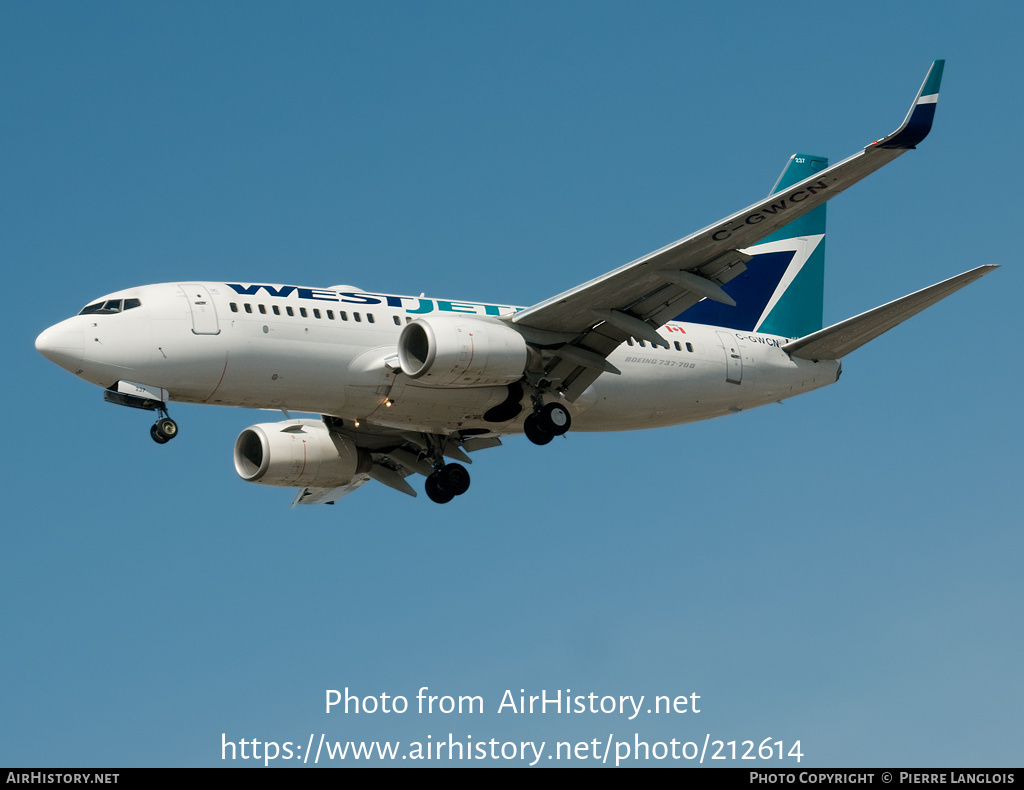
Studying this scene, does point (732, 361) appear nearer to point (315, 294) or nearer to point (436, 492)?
point (436, 492)

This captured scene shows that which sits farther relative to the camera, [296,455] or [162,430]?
[296,455]

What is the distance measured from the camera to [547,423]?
3619cm

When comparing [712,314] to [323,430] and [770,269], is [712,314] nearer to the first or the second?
[770,269]

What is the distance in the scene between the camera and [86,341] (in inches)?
1284

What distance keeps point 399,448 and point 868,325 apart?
12489 millimetres

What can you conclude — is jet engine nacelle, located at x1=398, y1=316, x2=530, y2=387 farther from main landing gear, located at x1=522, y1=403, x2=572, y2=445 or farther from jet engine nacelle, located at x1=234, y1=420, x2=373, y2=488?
jet engine nacelle, located at x1=234, y1=420, x2=373, y2=488

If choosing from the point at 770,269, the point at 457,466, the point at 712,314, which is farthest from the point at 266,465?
the point at 770,269

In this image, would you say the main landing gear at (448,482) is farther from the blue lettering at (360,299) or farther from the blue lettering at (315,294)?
the blue lettering at (315,294)

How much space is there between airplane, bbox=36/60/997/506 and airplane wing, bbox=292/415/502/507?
53 mm

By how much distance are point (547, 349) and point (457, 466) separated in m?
4.91

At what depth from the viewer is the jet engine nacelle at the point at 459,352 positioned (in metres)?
33.8

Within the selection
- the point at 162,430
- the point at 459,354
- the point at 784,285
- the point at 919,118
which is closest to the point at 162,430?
the point at 162,430

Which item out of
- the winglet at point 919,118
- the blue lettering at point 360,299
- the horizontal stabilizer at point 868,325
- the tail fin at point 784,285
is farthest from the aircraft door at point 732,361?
the winglet at point 919,118

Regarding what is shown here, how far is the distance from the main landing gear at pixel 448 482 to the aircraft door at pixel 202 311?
27.2ft
